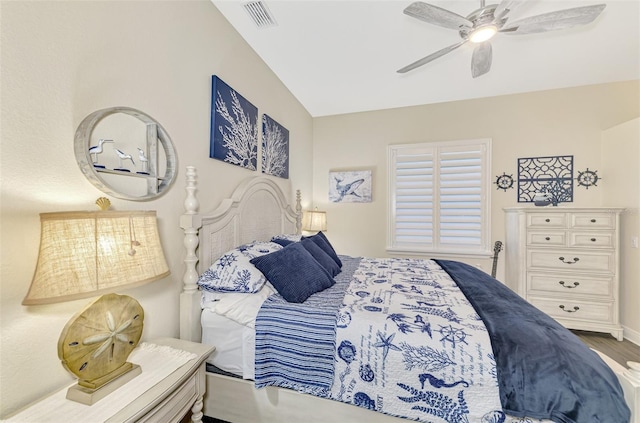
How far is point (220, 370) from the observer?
1.45m

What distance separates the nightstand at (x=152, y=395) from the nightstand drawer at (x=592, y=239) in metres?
3.54

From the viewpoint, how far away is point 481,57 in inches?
77.4

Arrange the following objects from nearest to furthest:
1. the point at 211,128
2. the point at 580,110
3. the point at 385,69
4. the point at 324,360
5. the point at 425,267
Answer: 1. the point at 324,360
2. the point at 211,128
3. the point at 425,267
4. the point at 385,69
5. the point at 580,110

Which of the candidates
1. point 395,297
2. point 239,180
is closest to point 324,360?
point 395,297

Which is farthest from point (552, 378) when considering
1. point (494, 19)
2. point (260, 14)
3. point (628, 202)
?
point (628, 202)

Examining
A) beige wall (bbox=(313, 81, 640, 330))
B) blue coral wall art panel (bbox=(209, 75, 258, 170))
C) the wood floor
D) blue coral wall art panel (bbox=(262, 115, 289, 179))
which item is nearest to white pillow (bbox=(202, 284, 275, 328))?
blue coral wall art panel (bbox=(209, 75, 258, 170))

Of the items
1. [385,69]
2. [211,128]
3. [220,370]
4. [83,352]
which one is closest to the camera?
[83,352]

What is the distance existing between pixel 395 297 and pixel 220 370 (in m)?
1.12

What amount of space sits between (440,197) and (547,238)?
1194 millimetres

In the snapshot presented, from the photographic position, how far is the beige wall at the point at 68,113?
85 cm

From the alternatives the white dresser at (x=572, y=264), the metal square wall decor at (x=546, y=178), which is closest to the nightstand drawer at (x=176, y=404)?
the white dresser at (x=572, y=264)

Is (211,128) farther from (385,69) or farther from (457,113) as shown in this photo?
(457,113)

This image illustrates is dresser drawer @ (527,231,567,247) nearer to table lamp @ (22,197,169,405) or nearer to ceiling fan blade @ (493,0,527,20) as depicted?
ceiling fan blade @ (493,0,527,20)

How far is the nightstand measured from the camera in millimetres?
789
